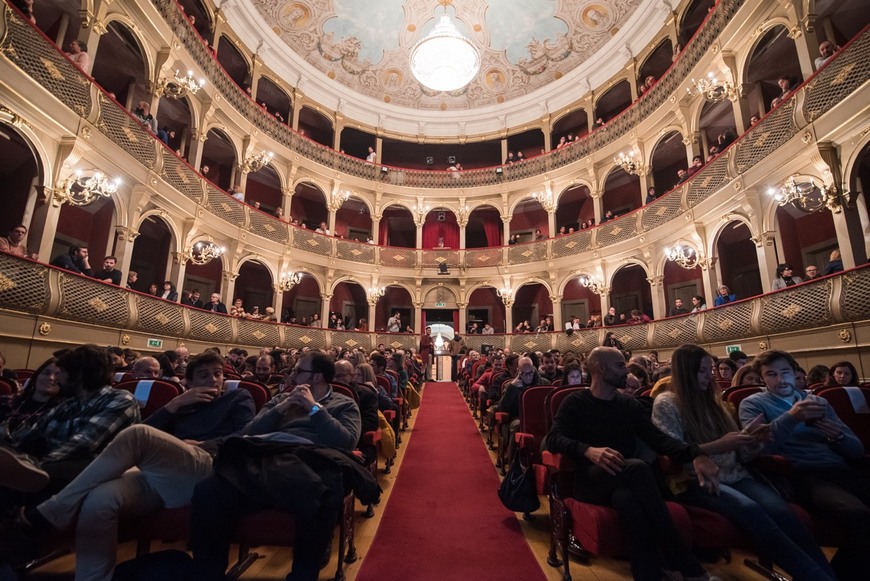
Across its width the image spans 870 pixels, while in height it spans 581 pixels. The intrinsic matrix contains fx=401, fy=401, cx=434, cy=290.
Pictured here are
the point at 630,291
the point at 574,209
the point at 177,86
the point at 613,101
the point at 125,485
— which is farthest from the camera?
the point at 574,209

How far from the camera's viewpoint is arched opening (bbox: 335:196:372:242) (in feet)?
59.9

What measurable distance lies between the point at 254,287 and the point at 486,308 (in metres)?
9.87

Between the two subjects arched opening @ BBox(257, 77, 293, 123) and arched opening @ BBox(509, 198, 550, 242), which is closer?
arched opening @ BBox(257, 77, 293, 123)

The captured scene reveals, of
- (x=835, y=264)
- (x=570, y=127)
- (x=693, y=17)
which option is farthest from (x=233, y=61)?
(x=835, y=264)

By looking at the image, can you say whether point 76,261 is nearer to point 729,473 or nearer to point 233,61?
point 729,473

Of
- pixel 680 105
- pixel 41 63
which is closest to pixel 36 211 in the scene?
pixel 41 63

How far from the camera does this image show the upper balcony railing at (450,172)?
1013 centimetres

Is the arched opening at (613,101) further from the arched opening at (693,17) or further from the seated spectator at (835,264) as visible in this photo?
the seated spectator at (835,264)

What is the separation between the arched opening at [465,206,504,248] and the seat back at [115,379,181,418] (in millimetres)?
16650

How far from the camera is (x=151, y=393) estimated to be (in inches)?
114

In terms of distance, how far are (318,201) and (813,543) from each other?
18.2 m

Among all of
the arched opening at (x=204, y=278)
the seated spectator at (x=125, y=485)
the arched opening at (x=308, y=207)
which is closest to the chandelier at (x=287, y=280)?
the arched opening at (x=204, y=278)

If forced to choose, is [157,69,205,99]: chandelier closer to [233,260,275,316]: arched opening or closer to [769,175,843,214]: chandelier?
[233,260,275,316]: arched opening

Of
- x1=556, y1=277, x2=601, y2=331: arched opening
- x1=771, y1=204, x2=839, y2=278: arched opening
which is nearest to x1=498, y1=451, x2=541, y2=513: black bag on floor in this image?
x1=771, y1=204, x2=839, y2=278: arched opening
